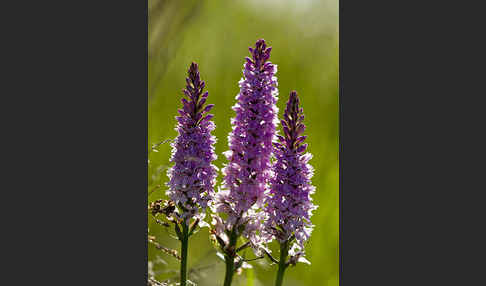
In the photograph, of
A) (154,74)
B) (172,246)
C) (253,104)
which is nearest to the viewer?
(253,104)

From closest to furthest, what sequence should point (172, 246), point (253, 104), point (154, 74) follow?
point (253, 104)
point (154, 74)
point (172, 246)

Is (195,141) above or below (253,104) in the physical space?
below

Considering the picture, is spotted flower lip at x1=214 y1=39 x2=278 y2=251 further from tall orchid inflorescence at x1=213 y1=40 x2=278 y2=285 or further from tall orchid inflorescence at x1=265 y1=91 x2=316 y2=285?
tall orchid inflorescence at x1=265 y1=91 x2=316 y2=285

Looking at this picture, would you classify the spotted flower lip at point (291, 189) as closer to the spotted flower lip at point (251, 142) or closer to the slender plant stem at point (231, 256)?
the spotted flower lip at point (251, 142)

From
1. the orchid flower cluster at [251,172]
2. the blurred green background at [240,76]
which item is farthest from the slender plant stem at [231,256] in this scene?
the blurred green background at [240,76]

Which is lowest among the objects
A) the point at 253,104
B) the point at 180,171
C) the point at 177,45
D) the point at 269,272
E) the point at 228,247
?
the point at 269,272

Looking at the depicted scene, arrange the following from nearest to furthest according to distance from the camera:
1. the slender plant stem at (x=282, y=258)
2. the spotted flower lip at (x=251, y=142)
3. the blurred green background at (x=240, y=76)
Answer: the spotted flower lip at (x=251, y=142)
the slender plant stem at (x=282, y=258)
the blurred green background at (x=240, y=76)
